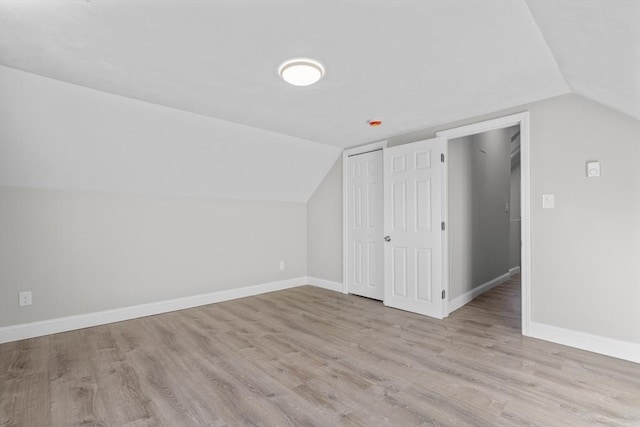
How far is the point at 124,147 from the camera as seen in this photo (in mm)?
3232

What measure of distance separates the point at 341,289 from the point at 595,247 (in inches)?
123

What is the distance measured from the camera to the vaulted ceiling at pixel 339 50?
1.64 meters

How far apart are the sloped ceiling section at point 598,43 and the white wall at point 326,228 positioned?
3.18m

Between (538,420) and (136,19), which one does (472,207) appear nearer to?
(538,420)

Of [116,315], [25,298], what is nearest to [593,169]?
[116,315]

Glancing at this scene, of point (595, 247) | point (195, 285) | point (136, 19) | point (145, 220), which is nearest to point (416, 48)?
point (136, 19)

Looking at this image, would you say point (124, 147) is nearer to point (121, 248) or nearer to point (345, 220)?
point (121, 248)

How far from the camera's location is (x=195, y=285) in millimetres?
4176

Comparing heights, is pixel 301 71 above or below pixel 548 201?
above

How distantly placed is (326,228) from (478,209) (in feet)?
7.62

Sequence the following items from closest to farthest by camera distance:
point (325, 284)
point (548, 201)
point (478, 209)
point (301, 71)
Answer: point (301, 71)
point (548, 201)
point (478, 209)
point (325, 284)

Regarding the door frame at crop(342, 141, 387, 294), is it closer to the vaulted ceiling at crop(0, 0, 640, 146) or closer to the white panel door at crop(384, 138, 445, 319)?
the white panel door at crop(384, 138, 445, 319)

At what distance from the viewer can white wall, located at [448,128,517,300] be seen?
396 cm

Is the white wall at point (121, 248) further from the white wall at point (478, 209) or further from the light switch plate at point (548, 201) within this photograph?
the light switch plate at point (548, 201)
